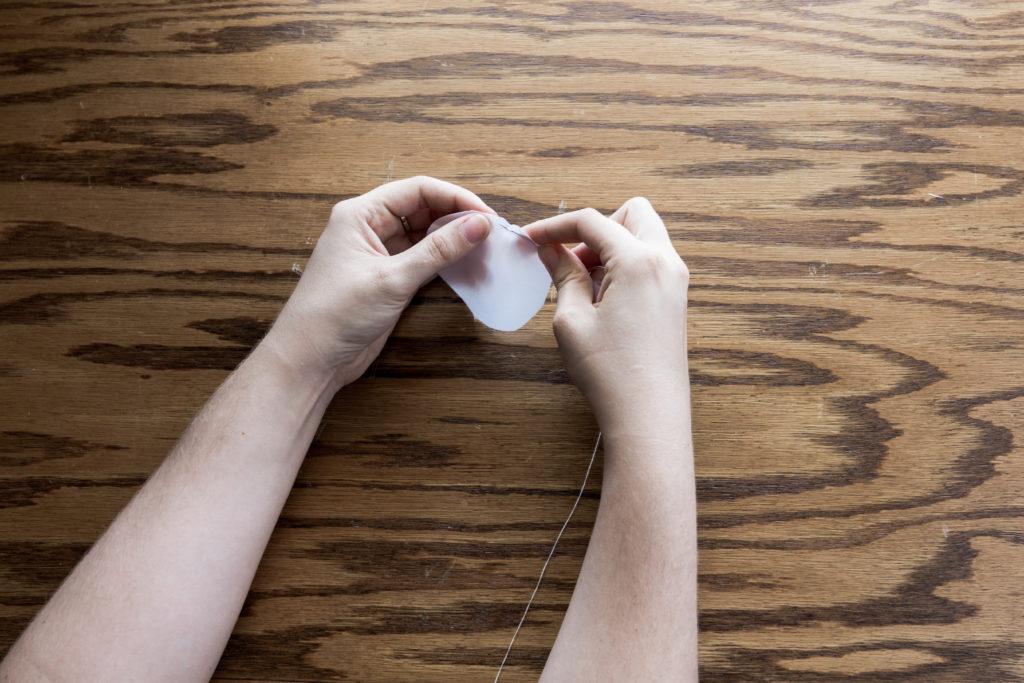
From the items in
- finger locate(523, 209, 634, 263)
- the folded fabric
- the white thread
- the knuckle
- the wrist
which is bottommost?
the white thread

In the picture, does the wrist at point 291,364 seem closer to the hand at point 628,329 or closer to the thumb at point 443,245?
the thumb at point 443,245

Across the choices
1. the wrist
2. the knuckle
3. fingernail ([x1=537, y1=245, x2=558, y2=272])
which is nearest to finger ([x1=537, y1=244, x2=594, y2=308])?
fingernail ([x1=537, y1=245, x2=558, y2=272])

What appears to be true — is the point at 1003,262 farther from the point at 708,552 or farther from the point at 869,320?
the point at 708,552

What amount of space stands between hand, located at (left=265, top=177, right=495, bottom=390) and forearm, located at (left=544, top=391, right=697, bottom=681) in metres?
0.26

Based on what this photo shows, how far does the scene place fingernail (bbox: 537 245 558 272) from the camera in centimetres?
72

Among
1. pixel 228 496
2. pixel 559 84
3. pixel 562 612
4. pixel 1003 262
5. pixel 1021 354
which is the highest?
pixel 559 84

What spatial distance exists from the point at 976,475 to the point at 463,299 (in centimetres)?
63

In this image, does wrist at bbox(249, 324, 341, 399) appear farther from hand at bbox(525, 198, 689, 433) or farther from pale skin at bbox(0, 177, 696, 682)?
hand at bbox(525, 198, 689, 433)

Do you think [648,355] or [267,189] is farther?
[267,189]

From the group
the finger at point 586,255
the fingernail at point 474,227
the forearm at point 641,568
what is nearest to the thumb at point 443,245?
the fingernail at point 474,227

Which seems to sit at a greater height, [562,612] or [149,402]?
[149,402]

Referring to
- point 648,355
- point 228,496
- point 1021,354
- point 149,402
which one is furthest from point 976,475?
point 149,402

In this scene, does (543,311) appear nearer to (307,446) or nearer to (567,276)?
(567,276)

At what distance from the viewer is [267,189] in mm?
794
